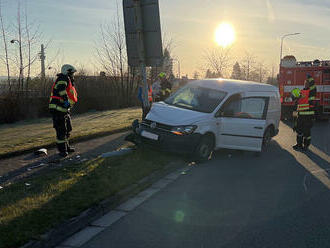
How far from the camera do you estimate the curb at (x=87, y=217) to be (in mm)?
3365

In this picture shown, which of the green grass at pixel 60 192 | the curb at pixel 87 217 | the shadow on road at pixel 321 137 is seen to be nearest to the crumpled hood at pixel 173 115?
the green grass at pixel 60 192

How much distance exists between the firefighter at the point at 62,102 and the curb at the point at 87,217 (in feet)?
7.81

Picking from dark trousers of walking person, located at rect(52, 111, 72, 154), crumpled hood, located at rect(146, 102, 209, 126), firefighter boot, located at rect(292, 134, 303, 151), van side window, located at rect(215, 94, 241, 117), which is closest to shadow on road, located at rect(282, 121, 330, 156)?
firefighter boot, located at rect(292, 134, 303, 151)

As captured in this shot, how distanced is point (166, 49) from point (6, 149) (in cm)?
2218

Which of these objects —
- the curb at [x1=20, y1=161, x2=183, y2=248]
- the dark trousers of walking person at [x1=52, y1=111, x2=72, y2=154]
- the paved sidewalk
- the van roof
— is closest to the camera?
the curb at [x1=20, y1=161, x2=183, y2=248]

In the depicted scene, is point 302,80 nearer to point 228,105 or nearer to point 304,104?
point 304,104

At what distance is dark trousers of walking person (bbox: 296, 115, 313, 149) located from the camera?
8.76m

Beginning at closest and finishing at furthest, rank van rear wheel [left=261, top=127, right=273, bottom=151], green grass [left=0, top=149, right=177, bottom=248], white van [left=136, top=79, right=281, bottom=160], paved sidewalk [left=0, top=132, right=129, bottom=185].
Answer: green grass [left=0, top=149, right=177, bottom=248] → paved sidewalk [left=0, top=132, right=129, bottom=185] → white van [left=136, top=79, right=281, bottom=160] → van rear wheel [left=261, top=127, right=273, bottom=151]

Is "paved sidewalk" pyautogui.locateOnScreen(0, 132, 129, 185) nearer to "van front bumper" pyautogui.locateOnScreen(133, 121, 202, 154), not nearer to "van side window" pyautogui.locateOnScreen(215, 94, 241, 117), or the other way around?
"van front bumper" pyautogui.locateOnScreen(133, 121, 202, 154)

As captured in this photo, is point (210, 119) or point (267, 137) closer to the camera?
point (210, 119)

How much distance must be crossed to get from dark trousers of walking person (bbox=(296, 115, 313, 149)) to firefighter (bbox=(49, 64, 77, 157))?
5938 mm

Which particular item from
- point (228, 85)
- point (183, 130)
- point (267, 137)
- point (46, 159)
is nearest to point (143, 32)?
point (228, 85)

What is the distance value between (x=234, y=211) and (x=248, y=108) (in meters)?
3.95

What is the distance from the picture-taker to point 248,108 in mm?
7871
